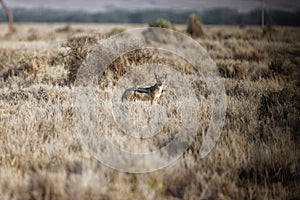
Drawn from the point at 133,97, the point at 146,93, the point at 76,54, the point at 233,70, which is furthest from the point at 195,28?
the point at 133,97

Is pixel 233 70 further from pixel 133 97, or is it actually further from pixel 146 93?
pixel 133 97

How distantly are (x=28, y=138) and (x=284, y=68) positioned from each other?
7.86 metres

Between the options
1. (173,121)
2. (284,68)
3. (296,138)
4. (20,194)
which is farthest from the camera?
(284,68)

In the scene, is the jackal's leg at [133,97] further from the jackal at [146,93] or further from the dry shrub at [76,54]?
the dry shrub at [76,54]

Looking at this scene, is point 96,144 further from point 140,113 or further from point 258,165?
point 258,165

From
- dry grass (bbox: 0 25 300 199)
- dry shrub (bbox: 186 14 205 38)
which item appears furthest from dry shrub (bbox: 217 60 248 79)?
dry shrub (bbox: 186 14 205 38)

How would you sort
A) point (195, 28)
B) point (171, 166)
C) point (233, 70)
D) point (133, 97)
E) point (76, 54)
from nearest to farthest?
point (171, 166), point (133, 97), point (76, 54), point (233, 70), point (195, 28)

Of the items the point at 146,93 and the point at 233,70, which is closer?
the point at 146,93

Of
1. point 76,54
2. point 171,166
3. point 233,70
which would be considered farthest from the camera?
point 233,70

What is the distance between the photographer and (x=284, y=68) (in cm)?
1095

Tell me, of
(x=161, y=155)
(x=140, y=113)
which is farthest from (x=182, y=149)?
(x=140, y=113)

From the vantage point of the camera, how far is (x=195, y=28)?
2500 cm

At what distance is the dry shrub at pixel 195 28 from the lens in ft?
81.0

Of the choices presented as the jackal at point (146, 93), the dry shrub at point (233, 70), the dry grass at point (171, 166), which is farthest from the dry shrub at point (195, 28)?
the jackal at point (146, 93)
